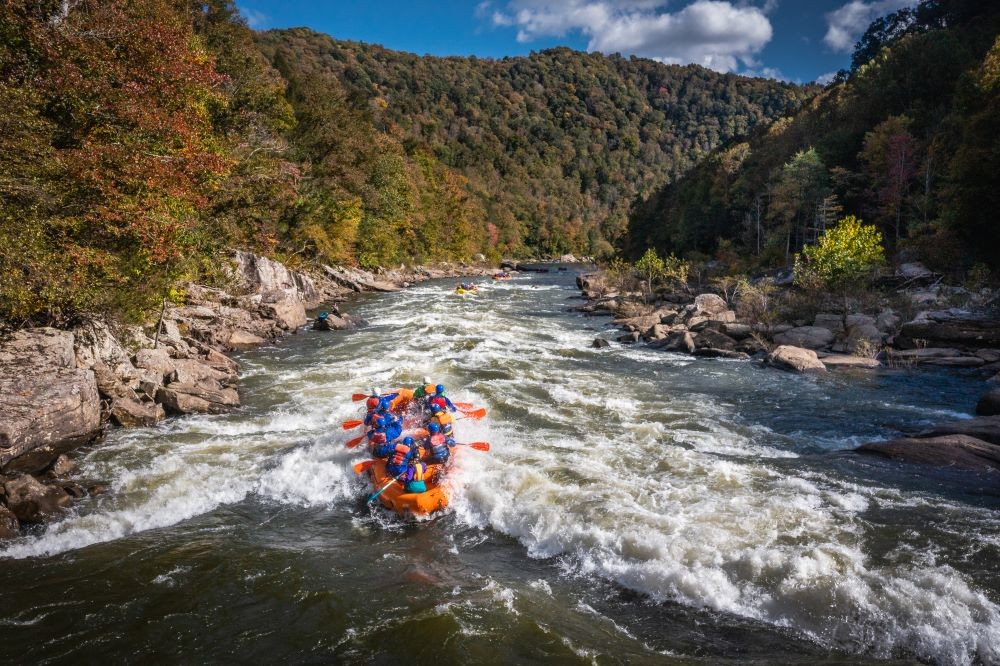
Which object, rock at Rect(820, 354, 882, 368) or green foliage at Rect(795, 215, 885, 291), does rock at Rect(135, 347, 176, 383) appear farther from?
green foliage at Rect(795, 215, 885, 291)

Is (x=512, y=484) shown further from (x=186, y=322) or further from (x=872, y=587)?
(x=186, y=322)

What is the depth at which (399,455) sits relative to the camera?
7.79m

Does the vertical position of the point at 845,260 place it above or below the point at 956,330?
above

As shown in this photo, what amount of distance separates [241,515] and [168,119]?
8528 millimetres

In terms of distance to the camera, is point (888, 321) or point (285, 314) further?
point (285, 314)

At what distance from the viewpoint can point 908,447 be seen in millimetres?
8969

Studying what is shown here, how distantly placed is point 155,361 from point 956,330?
2247 centimetres

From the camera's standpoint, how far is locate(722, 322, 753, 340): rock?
19625 mm

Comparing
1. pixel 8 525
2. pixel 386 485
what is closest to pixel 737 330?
pixel 386 485

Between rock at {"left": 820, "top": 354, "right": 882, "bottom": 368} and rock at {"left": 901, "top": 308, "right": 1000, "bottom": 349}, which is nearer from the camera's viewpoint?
rock at {"left": 820, "top": 354, "right": 882, "bottom": 368}

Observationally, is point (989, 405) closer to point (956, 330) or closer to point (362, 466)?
point (956, 330)

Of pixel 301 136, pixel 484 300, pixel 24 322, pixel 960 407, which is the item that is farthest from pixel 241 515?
pixel 301 136

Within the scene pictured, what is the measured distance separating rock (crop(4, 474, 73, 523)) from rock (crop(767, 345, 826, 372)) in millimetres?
16816

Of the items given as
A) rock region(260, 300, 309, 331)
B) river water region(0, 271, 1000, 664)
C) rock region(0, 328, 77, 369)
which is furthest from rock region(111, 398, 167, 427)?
rock region(260, 300, 309, 331)
